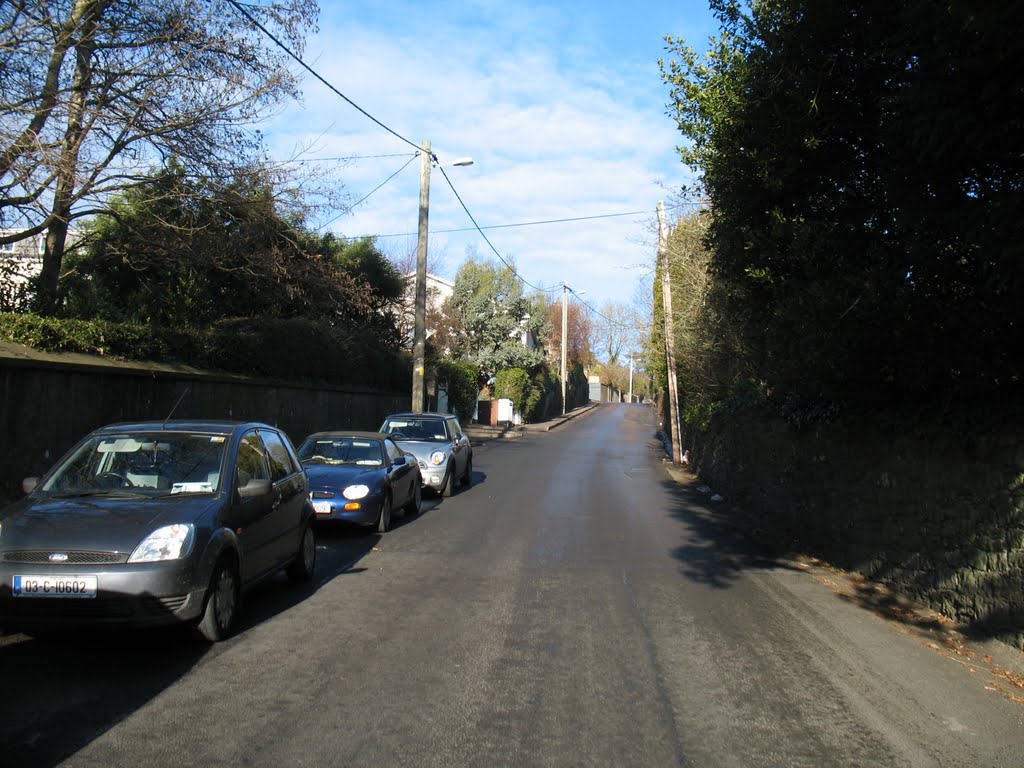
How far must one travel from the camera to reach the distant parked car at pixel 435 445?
16.2 m

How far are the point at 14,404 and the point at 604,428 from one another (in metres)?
42.2

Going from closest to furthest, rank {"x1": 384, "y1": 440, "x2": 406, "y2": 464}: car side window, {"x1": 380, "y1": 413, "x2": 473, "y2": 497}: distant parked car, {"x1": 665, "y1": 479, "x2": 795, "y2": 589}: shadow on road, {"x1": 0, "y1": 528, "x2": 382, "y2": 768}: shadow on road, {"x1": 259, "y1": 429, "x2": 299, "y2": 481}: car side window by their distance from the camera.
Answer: {"x1": 0, "y1": 528, "x2": 382, "y2": 768}: shadow on road
{"x1": 259, "y1": 429, "x2": 299, "y2": 481}: car side window
{"x1": 665, "y1": 479, "x2": 795, "y2": 589}: shadow on road
{"x1": 384, "y1": 440, "x2": 406, "y2": 464}: car side window
{"x1": 380, "y1": 413, "x2": 473, "y2": 497}: distant parked car

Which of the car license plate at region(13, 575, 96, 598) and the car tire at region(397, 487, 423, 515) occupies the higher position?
the car license plate at region(13, 575, 96, 598)

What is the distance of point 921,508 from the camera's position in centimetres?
858

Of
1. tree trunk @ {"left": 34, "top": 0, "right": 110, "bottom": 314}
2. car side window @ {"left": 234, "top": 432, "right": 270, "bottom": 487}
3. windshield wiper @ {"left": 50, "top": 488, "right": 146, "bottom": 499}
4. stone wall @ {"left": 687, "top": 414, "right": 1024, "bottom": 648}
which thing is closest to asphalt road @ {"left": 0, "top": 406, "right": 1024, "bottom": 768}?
stone wall @ {"left": 687, "top": 414, "right": 1024, "bottom": 648}

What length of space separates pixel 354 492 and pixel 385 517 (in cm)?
86

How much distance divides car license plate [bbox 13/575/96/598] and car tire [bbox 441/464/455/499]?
10916mm

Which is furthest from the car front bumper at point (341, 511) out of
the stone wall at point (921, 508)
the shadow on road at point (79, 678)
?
the stone wall at point (921, 508)

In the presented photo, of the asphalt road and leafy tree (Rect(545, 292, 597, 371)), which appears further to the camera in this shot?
leafy tree (Rect(545, 292, 597, 371))

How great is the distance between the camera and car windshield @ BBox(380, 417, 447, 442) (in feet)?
56.1

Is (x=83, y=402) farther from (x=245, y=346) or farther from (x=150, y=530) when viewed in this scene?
(x=150, y=530)

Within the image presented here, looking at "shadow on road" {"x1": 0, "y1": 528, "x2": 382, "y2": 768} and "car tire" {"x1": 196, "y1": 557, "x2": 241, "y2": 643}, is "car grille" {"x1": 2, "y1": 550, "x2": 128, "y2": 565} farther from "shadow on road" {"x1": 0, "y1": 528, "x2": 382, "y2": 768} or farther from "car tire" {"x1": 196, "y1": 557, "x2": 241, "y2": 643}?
"car tire" {"x1": 196, "y1": 557, "x2": 241, "y2": 643}

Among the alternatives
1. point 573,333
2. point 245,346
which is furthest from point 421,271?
point 573,333

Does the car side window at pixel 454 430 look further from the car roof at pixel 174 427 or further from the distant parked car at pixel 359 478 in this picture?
the car roof at pixel 174 427
